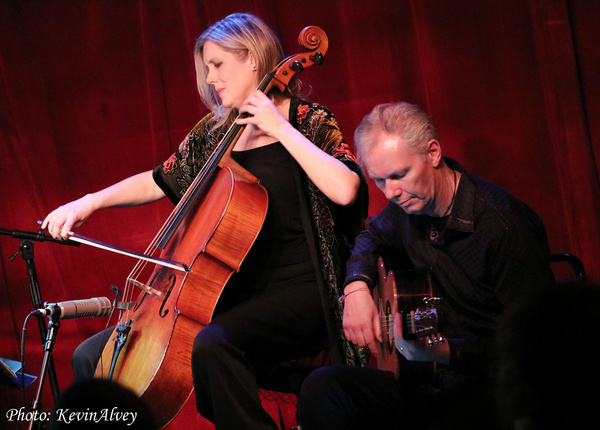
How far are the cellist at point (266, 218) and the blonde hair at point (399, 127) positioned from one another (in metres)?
0.20

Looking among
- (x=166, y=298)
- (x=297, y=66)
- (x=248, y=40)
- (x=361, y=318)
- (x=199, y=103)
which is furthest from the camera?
(x=199, y=103)

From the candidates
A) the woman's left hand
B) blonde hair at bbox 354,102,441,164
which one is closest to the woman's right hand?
the woman's left hand

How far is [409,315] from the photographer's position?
156cm

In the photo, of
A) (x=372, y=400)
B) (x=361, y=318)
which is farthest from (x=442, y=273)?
(x=372, y=400)

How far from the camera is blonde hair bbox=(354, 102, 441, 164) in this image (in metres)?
1.65

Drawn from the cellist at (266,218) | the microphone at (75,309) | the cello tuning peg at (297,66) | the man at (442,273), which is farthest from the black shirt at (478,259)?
the microphone at (75,309)

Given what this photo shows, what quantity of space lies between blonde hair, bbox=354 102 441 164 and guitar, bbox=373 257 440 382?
352 millimetres

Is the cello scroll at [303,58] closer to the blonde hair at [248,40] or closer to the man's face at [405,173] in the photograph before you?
the blonde hair at [248,40]

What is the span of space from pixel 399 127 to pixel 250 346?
30.6 inches

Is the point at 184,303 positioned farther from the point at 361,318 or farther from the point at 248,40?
the point at 248,40

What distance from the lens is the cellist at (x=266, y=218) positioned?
5.81 feet

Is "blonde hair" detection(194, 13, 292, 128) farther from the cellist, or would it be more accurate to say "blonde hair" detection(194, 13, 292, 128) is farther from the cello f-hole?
the cello f-hole

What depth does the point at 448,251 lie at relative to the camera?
5.39ft

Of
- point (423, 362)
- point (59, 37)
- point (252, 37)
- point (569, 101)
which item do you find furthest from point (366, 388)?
point (59, 37)
